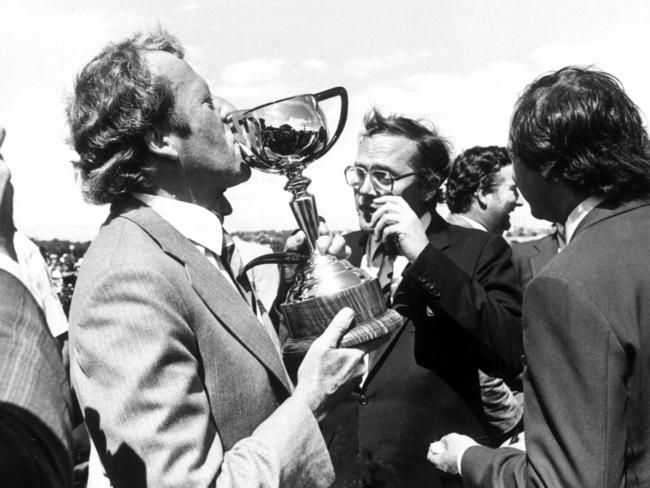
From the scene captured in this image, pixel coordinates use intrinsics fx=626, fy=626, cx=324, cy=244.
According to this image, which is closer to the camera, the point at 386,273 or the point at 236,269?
the point at 236,269

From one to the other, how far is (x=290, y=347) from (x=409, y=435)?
102cm

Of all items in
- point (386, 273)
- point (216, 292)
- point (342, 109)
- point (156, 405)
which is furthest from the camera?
point (386, 273)

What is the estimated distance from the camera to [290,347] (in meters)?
2.03

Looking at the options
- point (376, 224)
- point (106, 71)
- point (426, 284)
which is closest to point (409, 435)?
point (426, 284)

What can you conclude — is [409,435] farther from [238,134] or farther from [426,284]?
[238,134]

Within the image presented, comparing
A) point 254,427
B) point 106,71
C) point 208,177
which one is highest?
point 106,71

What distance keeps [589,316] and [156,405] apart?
1.13m

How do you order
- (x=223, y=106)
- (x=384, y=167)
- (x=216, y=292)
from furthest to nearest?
(x=384, y=167) < (x=223, y=106) < (x=216, y=292)

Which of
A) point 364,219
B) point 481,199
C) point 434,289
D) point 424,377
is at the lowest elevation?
point 481,199

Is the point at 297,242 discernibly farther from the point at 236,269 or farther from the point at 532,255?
the point at 532,255

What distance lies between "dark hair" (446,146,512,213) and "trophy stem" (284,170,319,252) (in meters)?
4.01

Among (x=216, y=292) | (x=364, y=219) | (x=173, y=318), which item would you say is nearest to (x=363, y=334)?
(x=216, y=292)

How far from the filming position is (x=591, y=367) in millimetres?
1623

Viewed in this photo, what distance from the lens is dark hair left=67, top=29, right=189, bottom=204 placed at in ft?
6.47
